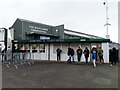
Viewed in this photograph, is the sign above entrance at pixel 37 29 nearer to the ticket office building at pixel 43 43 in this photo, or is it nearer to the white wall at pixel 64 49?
the ticket office building at pixel 43 43

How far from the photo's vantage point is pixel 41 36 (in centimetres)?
2739

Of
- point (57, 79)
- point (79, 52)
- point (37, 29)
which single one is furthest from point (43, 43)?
point (57, 79)

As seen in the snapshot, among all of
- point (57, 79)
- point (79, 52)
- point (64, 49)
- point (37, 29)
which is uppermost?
point (37, 29)

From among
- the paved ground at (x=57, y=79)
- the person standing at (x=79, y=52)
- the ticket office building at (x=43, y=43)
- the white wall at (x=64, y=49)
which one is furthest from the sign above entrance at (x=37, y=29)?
the paved ground at (x=57, y=79)

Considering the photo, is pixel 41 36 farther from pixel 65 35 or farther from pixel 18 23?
pixel 65 35

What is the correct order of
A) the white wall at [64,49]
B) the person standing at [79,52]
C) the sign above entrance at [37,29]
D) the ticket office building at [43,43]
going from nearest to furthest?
the person standing at [79,52] → the ticket office building at [43,43] → the white wall at [64,49] → the sign above entrance at [37,29]

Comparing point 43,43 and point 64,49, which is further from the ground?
point 43,43

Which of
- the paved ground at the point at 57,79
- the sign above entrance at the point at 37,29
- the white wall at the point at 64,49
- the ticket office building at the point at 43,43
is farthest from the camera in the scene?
the sign above entrance at the point at 37,29

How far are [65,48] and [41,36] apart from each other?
752 cm

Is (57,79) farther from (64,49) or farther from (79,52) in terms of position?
(64,49)

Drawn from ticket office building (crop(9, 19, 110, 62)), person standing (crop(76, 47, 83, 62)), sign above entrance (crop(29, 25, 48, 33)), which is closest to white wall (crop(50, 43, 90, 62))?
ticket office building (crop(9, 19, 110, 62))

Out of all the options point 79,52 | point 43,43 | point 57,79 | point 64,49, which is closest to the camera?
point 57,79

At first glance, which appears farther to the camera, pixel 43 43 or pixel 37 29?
pixel 37 29

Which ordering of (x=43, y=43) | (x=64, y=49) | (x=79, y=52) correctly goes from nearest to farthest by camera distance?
(x=79, y=52) → (x=64, y=49) → (x=43, y=43)
